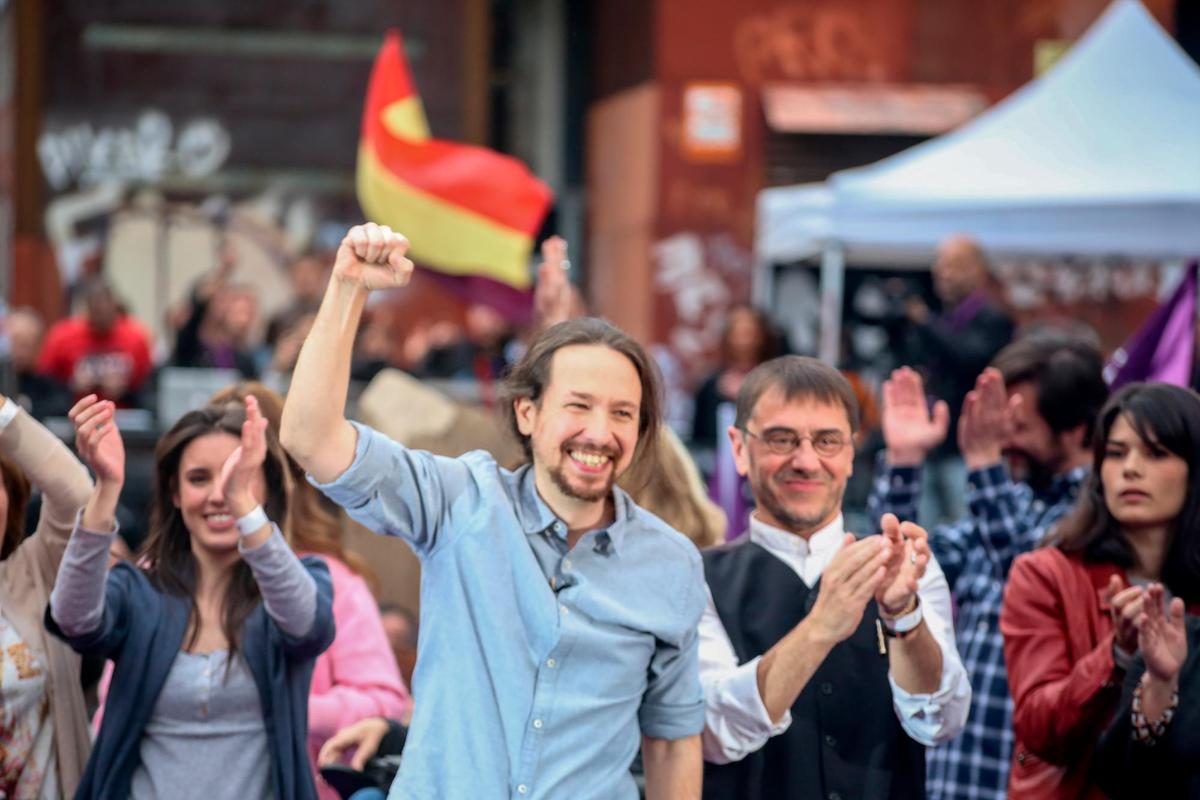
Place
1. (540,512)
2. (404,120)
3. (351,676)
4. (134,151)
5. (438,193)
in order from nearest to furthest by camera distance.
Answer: (540,512), (351,676), (438,193), (404,120), (134,151)

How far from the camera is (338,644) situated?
4.80 meters

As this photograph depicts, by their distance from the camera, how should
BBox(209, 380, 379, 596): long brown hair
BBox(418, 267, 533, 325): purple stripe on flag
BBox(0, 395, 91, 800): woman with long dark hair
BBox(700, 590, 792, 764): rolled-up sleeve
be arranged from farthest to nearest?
BBox(418, 267, 533, 325): purple stripe on flag → BBox(209, 380, 379, 596): long brown hair → BBox(0, 395, 91, 800): woman with long dark hair → BBox(700, 590, 792, 764): rolled-up sleeve

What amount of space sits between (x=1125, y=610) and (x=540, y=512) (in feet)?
4.43

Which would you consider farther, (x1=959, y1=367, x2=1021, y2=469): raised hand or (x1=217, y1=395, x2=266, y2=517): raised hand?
(x1=959, y1=367, x2=1021, y2=469): raised hand

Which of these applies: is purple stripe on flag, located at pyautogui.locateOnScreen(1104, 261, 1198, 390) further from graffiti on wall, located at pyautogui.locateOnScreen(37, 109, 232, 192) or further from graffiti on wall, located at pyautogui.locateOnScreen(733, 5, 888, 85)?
graffiti on wall, located at pyautogui.locateOnScreen(37, 109, 232, 192)

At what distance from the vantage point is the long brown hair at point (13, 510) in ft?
14.8

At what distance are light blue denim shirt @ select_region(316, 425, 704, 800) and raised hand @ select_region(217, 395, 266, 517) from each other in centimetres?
56

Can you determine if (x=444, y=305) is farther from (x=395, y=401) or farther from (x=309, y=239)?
(x=395, y=401)

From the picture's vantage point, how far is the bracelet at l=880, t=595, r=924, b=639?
3838 mm

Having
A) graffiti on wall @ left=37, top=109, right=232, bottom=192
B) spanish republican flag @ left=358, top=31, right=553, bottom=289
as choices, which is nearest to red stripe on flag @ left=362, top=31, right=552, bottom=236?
spanish republican flag @ left=358, top=31, right=553, bottom=289

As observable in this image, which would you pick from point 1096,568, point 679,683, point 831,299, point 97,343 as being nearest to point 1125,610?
point 1096,568

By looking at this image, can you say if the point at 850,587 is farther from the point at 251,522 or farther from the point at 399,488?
the point at 251,522

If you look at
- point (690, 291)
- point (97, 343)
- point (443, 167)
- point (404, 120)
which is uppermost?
point (404, 120)

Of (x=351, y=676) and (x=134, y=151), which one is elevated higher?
(x=134, y=151)
